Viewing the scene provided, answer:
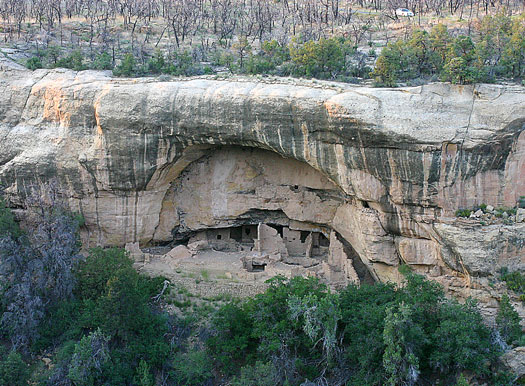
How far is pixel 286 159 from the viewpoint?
22094 mm

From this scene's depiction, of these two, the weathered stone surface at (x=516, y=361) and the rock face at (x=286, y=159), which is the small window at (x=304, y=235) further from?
the weathered stone surface at (x=516, y=361)

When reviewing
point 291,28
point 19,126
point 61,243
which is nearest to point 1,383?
point 61,243

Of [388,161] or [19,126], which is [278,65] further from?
[19,126]

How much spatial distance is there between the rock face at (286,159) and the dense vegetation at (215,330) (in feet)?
4.34

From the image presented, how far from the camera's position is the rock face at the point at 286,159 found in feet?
57.3

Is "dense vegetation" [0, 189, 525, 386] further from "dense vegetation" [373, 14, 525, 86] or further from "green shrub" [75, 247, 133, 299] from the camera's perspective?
"dense vegetation" [373, 14, 525, 86]

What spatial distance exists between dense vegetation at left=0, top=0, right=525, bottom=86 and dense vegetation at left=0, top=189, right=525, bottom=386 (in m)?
6.30

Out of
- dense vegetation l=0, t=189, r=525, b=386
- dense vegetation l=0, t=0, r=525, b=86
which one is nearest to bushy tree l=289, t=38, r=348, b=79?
dense vegetation l=0, t=0, r=525, b=86

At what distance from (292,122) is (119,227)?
23.7ft

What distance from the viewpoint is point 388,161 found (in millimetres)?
18141

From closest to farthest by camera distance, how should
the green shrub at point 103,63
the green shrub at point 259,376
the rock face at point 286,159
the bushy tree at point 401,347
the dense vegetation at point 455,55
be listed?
the bushy tree at point 401,347
the green shrub at point 259,376
the rock face at point 286,159
the dense vegetation at point 455,55
the green shrub at point 103,63

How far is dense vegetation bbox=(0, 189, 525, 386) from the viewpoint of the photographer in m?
16.8

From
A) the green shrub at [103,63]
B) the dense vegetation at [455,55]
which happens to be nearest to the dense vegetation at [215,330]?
the green shrub at [103,63]

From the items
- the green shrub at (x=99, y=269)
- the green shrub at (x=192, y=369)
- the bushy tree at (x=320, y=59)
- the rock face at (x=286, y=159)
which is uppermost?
the bushy tree at (x=320, y=59)
